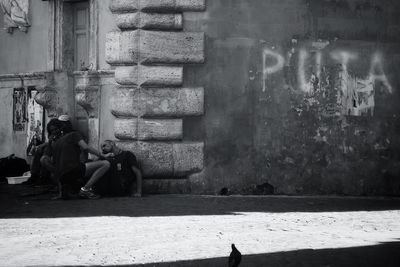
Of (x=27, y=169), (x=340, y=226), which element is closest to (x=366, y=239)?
(x=340, y=226)

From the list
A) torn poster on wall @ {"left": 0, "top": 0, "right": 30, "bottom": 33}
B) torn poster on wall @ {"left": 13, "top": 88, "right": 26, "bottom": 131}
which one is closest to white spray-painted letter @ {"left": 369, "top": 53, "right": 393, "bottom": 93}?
torn poster on wall @ {"left": 0, "top": 0, "right": 30, "bottom": 33}

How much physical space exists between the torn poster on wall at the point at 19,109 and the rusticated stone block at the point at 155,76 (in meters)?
3.98

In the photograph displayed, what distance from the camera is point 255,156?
11.5 meters

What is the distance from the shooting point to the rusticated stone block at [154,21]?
11266mm

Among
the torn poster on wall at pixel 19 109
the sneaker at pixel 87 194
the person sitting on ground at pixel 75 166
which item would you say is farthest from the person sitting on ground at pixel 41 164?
the sneaker at pixel 87 194

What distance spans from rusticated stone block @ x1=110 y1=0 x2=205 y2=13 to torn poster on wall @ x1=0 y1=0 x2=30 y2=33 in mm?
3448

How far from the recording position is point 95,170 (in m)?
11.2

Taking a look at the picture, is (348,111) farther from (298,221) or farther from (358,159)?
(298,221)

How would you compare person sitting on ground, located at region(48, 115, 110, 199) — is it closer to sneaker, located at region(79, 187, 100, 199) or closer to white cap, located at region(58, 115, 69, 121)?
sneaker, located at region(79, 187, 100, 199)

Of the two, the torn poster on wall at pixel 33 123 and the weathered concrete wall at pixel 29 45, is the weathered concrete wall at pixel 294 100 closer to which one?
the weathered concrete wall at pixel 29 45

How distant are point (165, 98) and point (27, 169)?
4.08 metres

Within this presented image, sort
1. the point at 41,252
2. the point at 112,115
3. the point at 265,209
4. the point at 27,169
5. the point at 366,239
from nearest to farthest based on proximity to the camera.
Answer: the point at 41,252
the point at 366,239
the point at 265,209
the point at 112,115
the point at 27,169

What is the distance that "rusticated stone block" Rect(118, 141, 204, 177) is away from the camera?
11.3m

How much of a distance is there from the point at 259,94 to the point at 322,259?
578 centimetres
